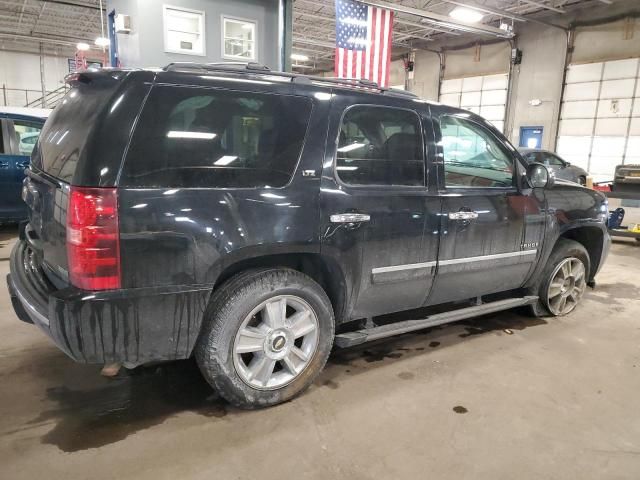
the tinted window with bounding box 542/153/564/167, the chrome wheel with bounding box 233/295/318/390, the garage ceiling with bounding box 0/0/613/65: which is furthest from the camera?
the garage ceiling with bounding box 0/0/613/65

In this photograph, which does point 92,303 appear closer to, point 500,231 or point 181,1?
point 500,231

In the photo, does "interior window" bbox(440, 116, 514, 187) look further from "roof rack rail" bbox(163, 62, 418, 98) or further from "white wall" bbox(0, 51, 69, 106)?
"white wall" bbox(0, 51, 69, 106)

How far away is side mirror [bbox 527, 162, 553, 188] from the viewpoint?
360 cm

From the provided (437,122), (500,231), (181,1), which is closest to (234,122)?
(437,122)

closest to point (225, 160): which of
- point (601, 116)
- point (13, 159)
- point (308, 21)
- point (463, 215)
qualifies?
point (463, 215)

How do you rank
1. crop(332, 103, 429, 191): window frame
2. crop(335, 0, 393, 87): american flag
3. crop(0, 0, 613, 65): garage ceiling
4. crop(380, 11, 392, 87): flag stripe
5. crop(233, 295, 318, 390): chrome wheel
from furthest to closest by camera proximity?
crop(0, 0, 613, 65): garage ceiling < crop(380, 11, 392, 87): flag stripe < crop(335, 0, 393, 87): american flag < crop(332, 103, 429, 191): window frame < crop(233, 295, 318, 390): chrome wheel

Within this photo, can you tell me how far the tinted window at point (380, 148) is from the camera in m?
2.73

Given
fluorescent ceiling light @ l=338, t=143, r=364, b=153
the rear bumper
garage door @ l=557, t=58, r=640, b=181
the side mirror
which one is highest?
garage door @ l=557, t=58, r=640, b=181

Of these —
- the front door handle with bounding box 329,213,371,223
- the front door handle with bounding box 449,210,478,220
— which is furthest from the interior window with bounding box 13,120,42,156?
the front door handle with bounding box 449,210,478,220

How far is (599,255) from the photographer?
446cm

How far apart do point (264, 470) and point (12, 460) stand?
3.82 feet

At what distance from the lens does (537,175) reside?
3.60 meters

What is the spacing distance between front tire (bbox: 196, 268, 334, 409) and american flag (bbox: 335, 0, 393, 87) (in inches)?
312

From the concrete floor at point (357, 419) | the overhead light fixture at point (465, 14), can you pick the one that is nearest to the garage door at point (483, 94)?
the overhead light fixture at point (465, 14)
